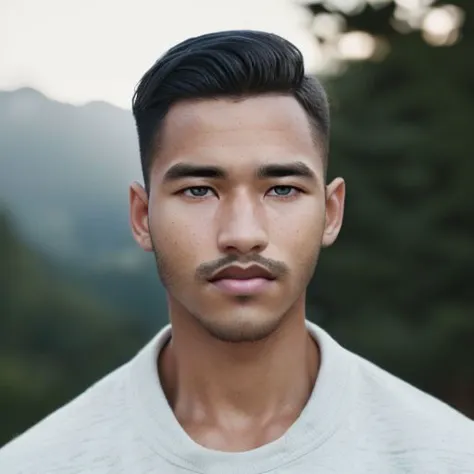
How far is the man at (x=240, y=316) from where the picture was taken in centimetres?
194

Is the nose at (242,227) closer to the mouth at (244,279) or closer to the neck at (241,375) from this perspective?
the mouth at (244,279)

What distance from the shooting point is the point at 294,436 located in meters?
1.99

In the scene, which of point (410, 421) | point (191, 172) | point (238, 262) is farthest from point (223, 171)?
point (410, 421)

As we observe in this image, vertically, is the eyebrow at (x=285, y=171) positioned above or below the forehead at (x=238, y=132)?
below

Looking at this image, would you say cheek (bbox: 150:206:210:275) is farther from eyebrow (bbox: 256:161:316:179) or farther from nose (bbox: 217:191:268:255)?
eyebrow (bbox: 256:161:316:179)

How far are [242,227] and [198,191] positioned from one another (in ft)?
0.42

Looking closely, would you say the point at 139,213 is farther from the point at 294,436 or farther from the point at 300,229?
the point at 294,436

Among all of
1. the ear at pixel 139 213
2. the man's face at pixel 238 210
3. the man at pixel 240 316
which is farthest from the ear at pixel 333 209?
the ear at pixel 139 213

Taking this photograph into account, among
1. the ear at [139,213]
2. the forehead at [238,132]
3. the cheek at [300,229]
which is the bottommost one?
the ear at [139,213]

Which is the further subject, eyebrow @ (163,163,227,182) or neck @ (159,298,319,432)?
neck @ (159,298,319,432)

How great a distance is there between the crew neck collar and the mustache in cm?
29

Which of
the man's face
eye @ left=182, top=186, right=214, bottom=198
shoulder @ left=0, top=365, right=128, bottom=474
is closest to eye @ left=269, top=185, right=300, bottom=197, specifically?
the man's face

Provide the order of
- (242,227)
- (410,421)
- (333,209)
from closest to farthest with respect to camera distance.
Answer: (242,227), (410,421), (333,209)

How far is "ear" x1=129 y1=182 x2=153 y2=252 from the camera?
7.05 ft
